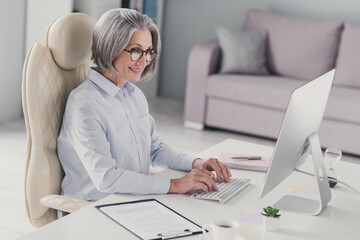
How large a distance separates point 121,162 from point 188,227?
51 centimetres

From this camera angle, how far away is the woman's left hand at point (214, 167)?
1.98 metres

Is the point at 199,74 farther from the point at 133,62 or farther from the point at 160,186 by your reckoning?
the point at 160,186

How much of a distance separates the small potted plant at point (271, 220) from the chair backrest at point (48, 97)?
2.48 feet

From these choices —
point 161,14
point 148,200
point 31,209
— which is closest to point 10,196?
point 31,209

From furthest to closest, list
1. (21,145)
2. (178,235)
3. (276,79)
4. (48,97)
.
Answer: (276,79) → (21,145) → (48,97) → (178,235)

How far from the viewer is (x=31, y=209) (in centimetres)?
198

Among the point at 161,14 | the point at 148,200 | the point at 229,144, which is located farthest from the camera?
the point at 161,14

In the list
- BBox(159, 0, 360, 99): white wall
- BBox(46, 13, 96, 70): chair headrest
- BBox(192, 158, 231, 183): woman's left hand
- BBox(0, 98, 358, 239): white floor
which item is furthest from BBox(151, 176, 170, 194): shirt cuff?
BBox(159, 0, 360, 99): white wall

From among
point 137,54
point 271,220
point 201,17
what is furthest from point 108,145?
point 201,17

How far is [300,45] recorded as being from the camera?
190 inches

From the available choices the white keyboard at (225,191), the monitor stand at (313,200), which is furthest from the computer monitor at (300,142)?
the white keyboard at (225,191)

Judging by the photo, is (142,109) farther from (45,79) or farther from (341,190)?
(341,190)

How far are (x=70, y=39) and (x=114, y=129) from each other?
334 millimetres

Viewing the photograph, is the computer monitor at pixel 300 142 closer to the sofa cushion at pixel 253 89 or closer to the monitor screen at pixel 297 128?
the monitor screen at pixel 297 128
